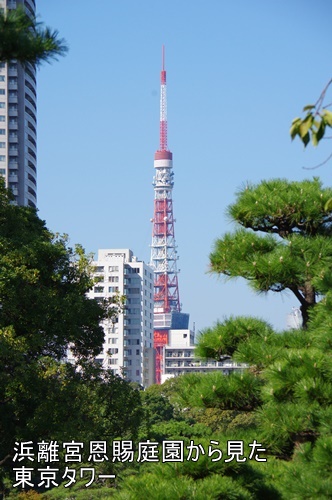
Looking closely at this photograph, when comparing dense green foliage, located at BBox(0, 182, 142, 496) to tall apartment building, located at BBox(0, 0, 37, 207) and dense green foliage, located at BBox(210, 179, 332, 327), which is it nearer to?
dense green foliage, located at BBox(210, 179, 332, 327)

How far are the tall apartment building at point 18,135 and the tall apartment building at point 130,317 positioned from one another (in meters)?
35.8

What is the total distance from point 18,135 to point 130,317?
4424 cm

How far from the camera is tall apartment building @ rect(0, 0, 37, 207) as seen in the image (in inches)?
3007

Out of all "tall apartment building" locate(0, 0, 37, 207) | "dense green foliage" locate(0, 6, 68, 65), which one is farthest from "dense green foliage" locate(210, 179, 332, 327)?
"tall apartment building" locate(0, 0, 37, 207)

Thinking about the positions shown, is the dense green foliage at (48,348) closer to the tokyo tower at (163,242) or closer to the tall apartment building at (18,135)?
the tall apartment building at (18,135)

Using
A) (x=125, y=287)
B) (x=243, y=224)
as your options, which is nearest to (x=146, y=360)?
(x=125, y=287)

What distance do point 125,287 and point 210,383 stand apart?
107 metres

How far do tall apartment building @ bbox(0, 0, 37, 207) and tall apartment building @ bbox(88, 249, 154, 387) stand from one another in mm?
35794

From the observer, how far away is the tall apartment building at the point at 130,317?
114500 millimetres

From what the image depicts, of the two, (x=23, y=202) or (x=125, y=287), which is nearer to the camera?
(x=23, y=202)

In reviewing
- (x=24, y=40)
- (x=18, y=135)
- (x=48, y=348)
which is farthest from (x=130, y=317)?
(x=24, y=40)

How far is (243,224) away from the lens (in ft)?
37.1

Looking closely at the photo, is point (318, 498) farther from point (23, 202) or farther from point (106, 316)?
point (23, 202)

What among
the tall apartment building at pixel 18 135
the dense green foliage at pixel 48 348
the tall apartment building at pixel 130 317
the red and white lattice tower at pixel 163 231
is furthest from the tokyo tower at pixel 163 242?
the dense green foliage at pixel 48 348
